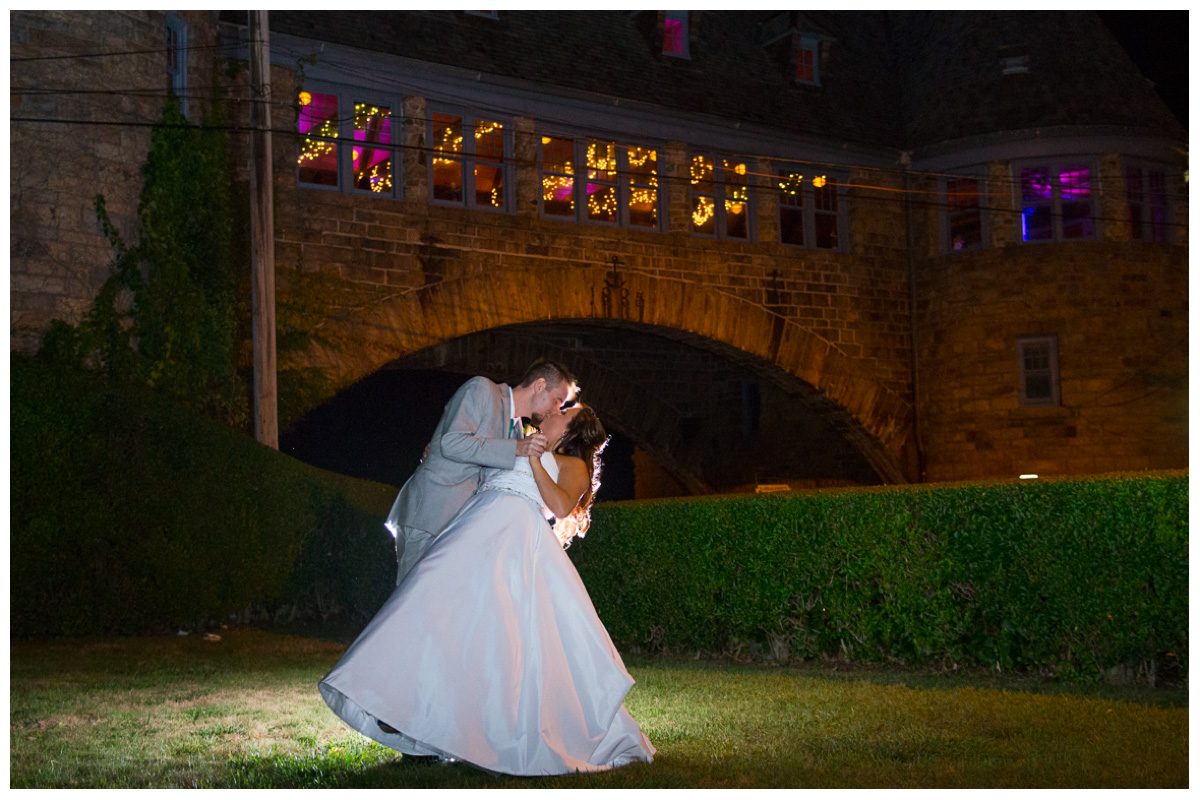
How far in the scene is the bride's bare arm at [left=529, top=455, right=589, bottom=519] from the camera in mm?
5020

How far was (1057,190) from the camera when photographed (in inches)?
834

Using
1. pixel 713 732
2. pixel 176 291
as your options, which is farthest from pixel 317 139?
pixel 713 732

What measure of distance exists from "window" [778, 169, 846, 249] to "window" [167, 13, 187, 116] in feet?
33.0

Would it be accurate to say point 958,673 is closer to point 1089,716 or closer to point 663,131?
point 1089,716

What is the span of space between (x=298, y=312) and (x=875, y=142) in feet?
36.8

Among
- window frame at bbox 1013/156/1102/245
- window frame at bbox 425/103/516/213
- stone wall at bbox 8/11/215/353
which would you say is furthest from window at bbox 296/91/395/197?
window frame at bbox 1013/156/1102/245

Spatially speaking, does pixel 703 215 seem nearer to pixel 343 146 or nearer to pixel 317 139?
pixel 343 146

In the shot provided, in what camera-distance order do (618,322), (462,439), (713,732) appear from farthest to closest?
(618,322) → (713,732) → (462,439)

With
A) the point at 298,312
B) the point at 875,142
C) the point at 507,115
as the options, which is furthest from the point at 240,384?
the point at 875,142

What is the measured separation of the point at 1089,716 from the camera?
5766 mm

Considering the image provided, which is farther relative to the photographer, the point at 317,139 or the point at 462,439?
the point at 317,139

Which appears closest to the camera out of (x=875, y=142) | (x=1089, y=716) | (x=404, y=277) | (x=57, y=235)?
(x=1089, y=716)

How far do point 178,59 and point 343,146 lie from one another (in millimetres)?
2487

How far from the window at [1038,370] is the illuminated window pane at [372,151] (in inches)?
446
